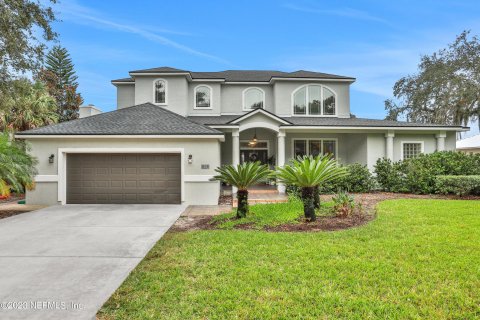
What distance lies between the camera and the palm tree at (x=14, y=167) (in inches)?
384

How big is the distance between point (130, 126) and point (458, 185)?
1408 centimetres

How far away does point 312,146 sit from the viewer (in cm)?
1797

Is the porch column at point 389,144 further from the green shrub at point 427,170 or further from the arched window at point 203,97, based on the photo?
the arched window at point 203,97

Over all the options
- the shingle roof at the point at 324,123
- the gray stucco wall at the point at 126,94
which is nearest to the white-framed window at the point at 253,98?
the shingle roof at the point at 324,123

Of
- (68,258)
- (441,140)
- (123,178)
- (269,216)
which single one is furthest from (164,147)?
(441,140)

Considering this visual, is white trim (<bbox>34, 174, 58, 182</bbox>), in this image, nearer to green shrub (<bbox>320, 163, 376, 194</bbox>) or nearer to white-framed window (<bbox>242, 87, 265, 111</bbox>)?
white-framed window (<bbox>242, 87, 265, 111</bbox>)

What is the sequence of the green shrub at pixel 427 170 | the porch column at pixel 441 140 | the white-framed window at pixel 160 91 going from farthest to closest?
the white-framed window at pixel 160 91 < the porch column at pixel 441 140 < the green shrub at pixel 427 170

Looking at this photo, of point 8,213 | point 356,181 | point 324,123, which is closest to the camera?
point 8,213

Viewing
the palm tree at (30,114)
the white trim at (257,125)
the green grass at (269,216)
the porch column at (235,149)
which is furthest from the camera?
the palm tree at (30,114)

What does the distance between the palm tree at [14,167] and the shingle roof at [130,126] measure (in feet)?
4.13

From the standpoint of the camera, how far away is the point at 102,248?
18.3 feet

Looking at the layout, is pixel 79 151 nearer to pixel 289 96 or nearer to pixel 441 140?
pixel 289 96

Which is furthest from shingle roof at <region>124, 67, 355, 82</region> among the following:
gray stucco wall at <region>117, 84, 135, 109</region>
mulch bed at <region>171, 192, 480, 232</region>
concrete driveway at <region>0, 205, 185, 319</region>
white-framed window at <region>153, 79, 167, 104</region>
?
concrete driveway at <region>0, 205, 185, 319</region>

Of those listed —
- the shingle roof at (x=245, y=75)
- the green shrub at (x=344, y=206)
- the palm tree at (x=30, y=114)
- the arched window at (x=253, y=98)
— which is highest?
the shingle roof at (x=245, y=75)
